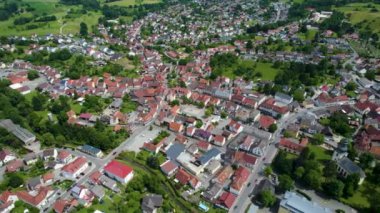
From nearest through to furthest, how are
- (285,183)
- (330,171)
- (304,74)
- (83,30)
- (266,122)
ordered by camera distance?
(285,183)
(330,171)
(266,122)
(304,74)
(83,30)

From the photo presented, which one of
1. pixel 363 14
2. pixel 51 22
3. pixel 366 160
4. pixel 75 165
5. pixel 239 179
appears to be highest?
pixel 363 14

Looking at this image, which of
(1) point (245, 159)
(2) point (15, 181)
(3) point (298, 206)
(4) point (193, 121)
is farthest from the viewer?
(4) point (193, 121)

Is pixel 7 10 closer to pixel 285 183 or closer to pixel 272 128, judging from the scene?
pixel 272 128

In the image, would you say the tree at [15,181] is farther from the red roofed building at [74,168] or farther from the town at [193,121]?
the red roofed building at [74,168]

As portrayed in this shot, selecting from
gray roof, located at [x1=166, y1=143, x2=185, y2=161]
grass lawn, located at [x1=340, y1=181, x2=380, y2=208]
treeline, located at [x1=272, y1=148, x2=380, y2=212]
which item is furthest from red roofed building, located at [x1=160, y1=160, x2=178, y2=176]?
grass lawn, located at [x1=340, y1=181, x2=380, y2=208]

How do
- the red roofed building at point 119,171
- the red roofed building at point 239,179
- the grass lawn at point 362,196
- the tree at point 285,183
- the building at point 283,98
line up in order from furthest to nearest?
1. the building at point 283,98
2. the red roofed building at point 119,171
3. the red roofed building at point 239,179
4. the tree at point 285,183
5. the grass lawn at point 362,196

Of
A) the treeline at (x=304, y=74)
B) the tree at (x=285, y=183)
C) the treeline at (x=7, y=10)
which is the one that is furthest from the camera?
the treeline at (x=7, y=10)

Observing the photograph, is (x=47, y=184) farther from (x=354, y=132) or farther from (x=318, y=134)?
(x=354, y=132)

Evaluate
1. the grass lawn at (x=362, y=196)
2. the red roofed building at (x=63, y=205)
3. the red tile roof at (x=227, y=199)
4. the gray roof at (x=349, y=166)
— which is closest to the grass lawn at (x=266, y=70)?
the gray roof at (x=349, y=166)

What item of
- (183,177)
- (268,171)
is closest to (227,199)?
(183,177)
